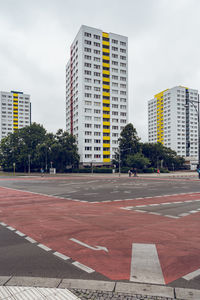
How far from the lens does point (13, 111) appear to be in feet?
524

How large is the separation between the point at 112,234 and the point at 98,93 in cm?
8237

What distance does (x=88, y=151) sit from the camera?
80500 millimetres

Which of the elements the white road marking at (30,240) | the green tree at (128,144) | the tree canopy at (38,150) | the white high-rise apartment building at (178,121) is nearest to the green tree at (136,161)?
the green tree at (128,144)

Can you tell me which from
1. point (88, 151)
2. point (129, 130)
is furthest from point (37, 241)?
point (88, 151)

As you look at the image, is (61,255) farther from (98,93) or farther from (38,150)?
(98,93)

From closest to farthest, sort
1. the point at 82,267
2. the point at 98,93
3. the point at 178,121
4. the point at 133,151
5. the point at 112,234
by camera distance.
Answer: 1. the point at 82,267
2. the point at 112,234
3. the point at 133,151
4. the point at 98,93
5. the point at 178,121

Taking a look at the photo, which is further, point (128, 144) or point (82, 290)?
point (128, 144)

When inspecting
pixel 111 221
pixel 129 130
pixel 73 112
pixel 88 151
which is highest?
pixel 73 112

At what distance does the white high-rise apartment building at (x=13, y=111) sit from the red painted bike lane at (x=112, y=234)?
154953mm

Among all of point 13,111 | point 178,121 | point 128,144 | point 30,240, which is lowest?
point 30,240

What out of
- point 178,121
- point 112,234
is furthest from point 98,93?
point 112,234

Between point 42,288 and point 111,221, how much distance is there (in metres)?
4.68

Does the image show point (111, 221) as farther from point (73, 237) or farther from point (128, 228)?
point (73, 237)

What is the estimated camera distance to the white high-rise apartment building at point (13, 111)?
511 ft
